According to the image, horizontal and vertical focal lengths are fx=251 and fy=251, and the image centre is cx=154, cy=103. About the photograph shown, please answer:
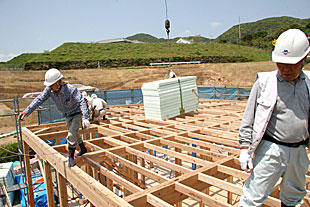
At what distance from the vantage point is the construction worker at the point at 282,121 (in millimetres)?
2008

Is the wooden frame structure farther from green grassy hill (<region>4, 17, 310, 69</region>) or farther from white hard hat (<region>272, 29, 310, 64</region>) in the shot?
green grassy hill (<region>4, 17, 310, 69</region>)

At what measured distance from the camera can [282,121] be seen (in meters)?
2.07

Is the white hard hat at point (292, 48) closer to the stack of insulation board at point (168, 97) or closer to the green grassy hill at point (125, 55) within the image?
the stack of insulation board at point (168, 97)

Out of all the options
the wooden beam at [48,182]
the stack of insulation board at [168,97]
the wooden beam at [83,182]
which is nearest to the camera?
the wooden beam at [83,182]

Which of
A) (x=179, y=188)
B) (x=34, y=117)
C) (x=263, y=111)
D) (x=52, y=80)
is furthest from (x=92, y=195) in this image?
(x=34, y=117)

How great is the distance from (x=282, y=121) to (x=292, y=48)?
0.59 m

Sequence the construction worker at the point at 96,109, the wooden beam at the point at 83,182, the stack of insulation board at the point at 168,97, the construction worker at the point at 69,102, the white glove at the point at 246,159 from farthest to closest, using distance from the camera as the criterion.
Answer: the construction worker at the point at 96,109 < the stack of insulation board at the point at 168,97 < the construction worker at the point at 69,102 < the wooden beam at the point at 83,182 < the white glove at the point at 246,159

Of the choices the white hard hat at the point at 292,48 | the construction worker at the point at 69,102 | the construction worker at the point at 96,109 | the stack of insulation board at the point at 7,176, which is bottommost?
the stack of insulation board at the point at 7,176

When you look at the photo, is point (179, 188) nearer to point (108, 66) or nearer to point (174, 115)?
point (174, 115)

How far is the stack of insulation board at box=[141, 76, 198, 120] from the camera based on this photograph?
24.1ft

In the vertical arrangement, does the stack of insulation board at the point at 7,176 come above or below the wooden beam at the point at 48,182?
below

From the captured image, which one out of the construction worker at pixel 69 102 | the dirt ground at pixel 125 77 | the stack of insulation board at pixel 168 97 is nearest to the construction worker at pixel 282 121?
the construction worker at pixel 69 102

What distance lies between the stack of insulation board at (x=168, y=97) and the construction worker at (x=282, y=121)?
515cm

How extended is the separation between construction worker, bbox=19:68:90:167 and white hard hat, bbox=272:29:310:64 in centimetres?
281
